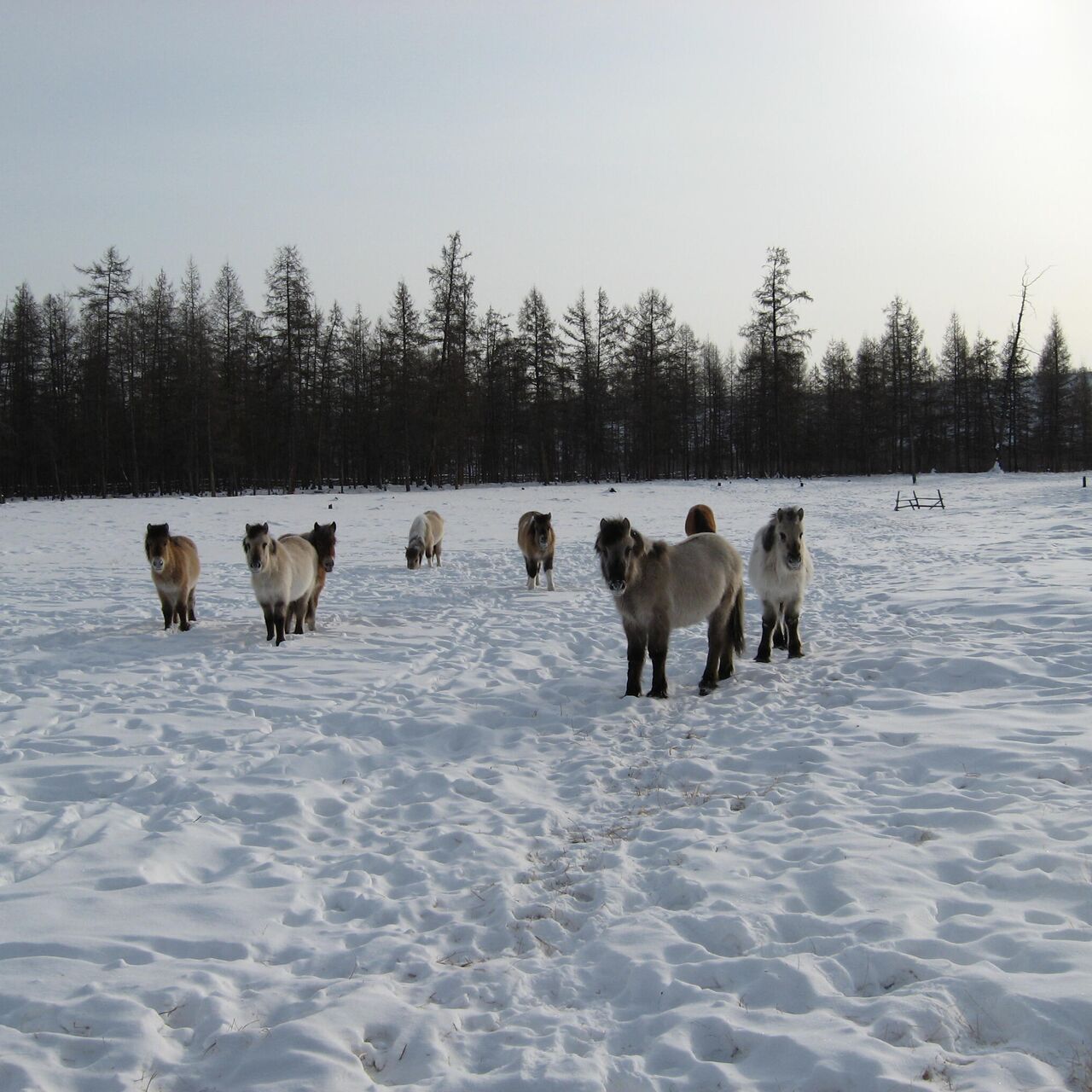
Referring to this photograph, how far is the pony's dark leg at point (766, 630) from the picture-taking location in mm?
8094

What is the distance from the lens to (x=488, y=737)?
605 centimetres

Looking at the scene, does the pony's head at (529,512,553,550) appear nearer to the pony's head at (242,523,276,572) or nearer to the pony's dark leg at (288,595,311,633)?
the pony's dark leg at (288,595,311,633)

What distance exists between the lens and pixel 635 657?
705 centimetres

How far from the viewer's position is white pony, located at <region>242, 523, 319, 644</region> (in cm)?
905

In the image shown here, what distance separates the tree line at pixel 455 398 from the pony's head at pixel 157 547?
1155 inches

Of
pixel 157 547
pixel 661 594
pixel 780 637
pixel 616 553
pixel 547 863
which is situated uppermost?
pixel 157 547

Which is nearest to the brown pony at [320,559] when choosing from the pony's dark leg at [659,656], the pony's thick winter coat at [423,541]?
the pony's thick winter coat at [423,541]

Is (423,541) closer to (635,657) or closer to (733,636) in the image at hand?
(733,636)

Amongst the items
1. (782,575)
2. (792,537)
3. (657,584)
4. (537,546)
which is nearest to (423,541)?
(537,546)

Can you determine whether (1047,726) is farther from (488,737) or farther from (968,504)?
(968,504)

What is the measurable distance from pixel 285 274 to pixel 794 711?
39.3 metres

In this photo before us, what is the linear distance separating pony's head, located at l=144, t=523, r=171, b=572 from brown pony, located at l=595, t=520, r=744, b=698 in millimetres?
6222

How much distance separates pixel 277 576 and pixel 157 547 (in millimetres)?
1810

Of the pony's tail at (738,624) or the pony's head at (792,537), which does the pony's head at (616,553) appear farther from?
the pony's head at (792,537)
